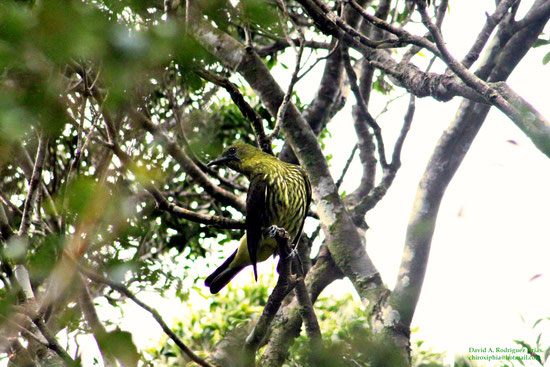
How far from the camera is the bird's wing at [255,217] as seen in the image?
4105 mm

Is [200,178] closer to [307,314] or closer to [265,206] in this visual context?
[265,206]

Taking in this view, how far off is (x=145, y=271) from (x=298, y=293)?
2.05 meters

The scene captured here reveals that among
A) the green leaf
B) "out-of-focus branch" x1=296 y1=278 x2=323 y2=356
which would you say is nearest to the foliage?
the green leaf

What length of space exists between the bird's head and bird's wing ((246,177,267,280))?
446 millimetres

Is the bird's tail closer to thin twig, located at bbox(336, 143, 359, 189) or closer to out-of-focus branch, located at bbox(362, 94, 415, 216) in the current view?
out-of-focus branch, located at bbox(362, 94, 415, 216)

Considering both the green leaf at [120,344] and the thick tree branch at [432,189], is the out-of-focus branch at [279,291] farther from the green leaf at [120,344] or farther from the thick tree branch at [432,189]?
the green leaf at [120,344]

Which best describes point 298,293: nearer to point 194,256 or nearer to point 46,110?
point 194,256

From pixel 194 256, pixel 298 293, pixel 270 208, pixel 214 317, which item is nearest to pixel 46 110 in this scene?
pixel 298 293

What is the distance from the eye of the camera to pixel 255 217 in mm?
4133

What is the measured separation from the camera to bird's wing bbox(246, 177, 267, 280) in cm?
411

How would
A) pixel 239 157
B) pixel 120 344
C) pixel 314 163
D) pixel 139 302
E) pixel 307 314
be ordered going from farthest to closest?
pixel 239 157
pixel 314 163
pixel 307 314
pixel 139 302
pixel 120 344

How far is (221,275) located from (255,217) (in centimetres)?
74

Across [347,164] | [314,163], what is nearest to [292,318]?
[314,163]

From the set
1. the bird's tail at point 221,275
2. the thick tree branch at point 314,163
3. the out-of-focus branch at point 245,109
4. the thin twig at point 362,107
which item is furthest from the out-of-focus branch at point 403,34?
the bird's tail at point 221,275
